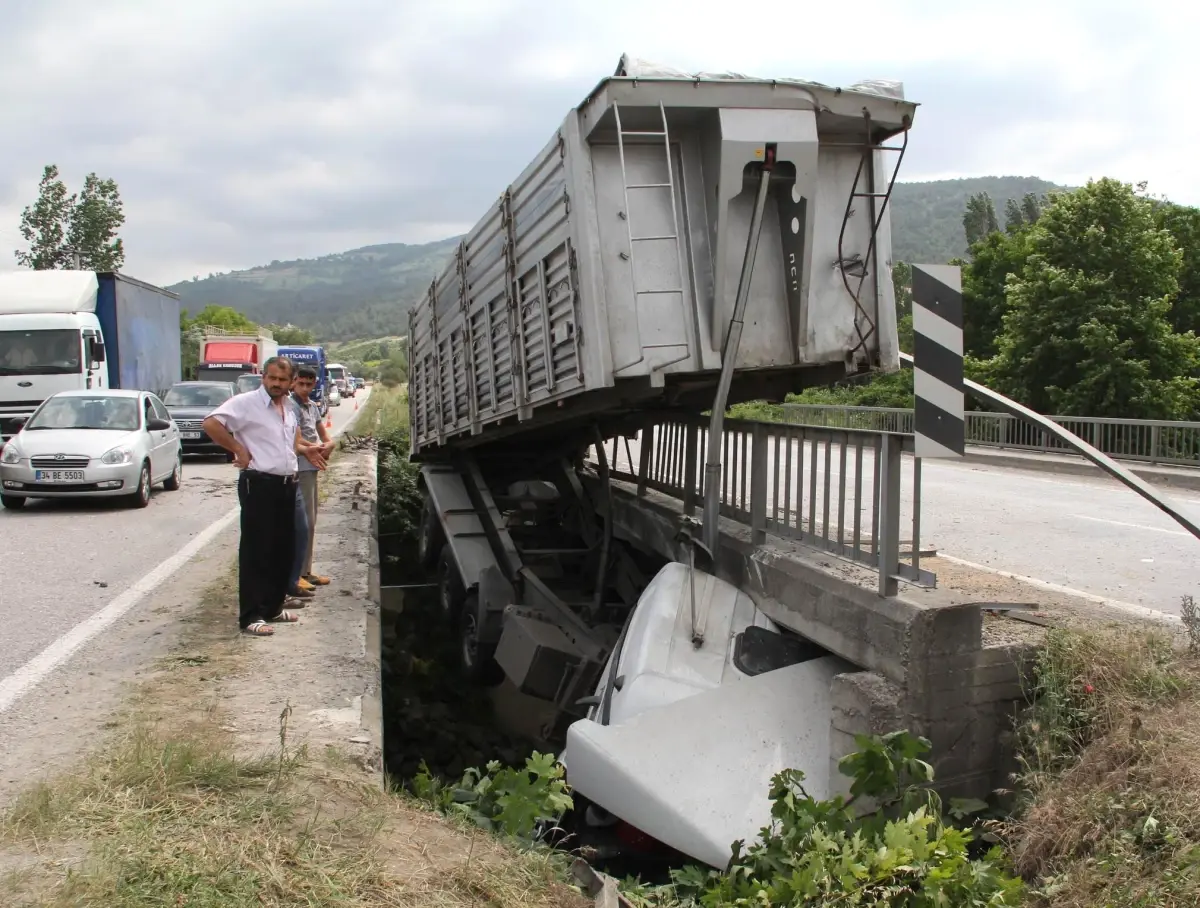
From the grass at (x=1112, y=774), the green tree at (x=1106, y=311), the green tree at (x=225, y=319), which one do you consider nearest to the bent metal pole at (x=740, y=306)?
the grass at (x=1112, y=774)

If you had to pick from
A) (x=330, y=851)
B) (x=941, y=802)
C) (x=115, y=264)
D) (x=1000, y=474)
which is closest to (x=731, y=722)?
(x=941, y=802)

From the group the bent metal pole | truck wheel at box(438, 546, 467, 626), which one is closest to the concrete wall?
the bent metal pole

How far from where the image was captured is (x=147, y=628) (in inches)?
271

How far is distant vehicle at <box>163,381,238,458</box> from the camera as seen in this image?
20906 mm

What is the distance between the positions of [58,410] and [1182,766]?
571 inches

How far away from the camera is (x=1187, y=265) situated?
32594mm

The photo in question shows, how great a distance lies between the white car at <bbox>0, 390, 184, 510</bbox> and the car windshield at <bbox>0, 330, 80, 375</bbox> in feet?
15.3

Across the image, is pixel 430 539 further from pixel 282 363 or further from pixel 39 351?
pixel 39 351

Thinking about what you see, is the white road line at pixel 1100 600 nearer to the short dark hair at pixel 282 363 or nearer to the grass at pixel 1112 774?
the grass at pixel 1112 774

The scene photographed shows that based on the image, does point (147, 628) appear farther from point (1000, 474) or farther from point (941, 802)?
point (1000, 474)

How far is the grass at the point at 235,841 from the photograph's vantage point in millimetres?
3037

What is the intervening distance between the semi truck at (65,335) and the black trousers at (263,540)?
47.2 ft

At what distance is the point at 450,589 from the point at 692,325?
490 cm

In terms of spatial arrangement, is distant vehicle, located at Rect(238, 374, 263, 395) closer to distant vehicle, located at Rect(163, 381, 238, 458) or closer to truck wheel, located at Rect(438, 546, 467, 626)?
distant vehicle, located at Rect(163, 381, 238, 458)
